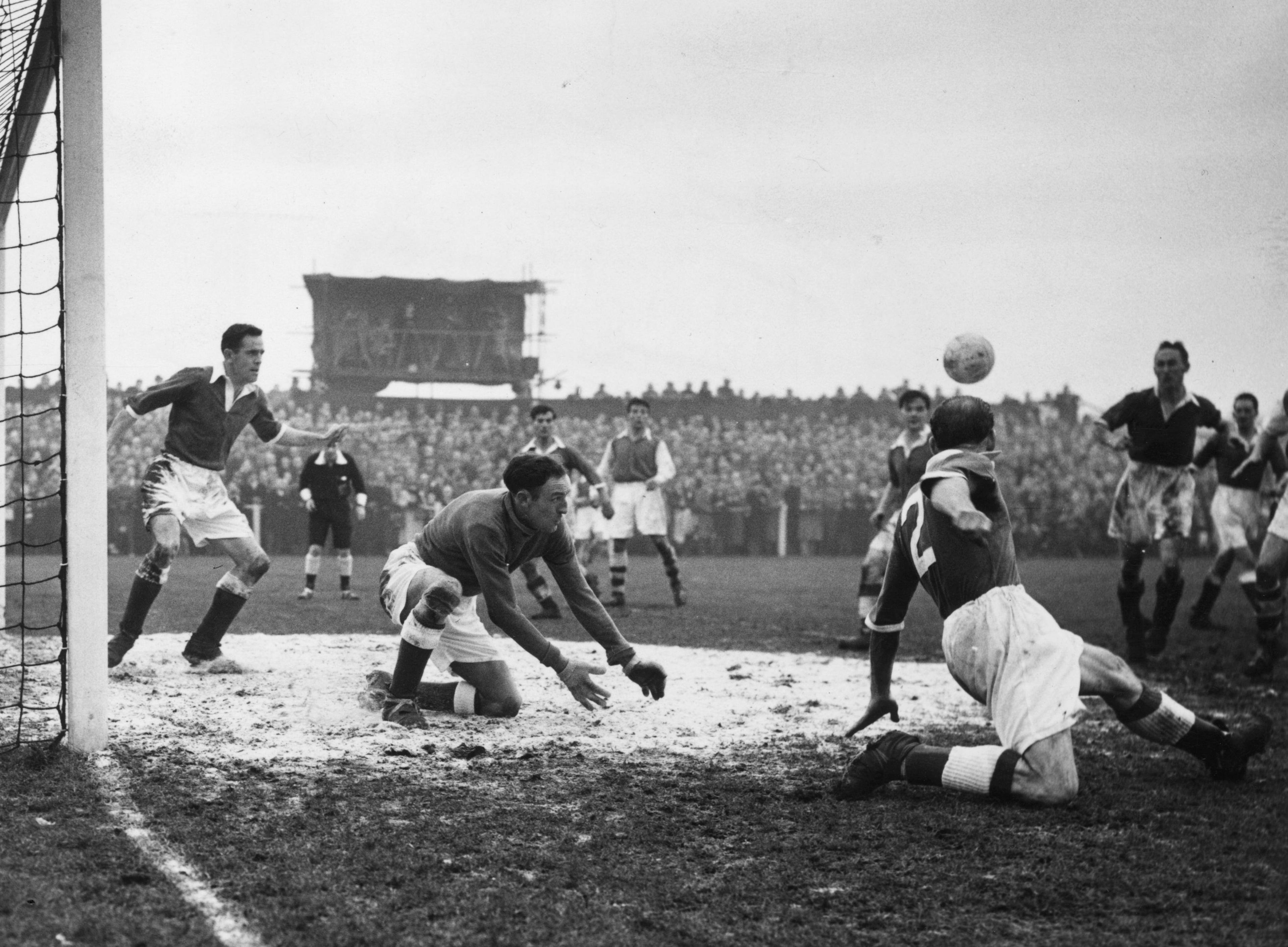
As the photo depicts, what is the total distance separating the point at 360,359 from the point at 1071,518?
23715mm

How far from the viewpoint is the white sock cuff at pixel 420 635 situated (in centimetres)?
604

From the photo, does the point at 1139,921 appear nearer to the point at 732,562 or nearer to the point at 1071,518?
the point at 732,562

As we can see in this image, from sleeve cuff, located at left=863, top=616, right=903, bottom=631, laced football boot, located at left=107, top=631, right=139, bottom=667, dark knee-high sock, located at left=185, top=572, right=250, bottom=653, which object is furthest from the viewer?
dark knee-high sock, located at left=185, top=572, right=250, bottom=653

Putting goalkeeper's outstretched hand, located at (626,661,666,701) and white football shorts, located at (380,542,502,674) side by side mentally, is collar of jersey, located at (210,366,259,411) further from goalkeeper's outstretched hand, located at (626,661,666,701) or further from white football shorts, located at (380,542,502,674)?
goalkeeper's outstretched hand, located at (626,661,666,701)

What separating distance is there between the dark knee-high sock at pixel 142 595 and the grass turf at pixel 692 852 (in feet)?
7.59

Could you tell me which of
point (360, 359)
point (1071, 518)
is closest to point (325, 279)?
point (360, 359)

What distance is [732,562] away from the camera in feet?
86.8

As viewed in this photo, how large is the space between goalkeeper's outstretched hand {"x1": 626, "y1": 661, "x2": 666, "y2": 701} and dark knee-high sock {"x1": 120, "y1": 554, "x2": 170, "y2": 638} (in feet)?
11.5

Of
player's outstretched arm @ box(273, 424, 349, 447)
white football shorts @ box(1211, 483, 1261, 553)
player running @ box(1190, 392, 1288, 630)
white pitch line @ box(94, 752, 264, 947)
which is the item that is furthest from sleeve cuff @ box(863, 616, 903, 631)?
white football shorts @ box(1211, 483, 1261, 553)

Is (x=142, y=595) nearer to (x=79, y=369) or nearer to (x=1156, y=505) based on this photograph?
(x=79, y=369)

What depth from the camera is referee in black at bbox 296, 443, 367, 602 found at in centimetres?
1533

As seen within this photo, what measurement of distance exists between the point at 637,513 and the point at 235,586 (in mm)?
7641

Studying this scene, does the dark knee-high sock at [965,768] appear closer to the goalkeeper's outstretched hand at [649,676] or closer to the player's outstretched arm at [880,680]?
the player's outstretched arm at [880,680]

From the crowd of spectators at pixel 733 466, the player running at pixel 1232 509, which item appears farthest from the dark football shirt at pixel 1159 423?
the crowd of spectators at pixel 733 466
